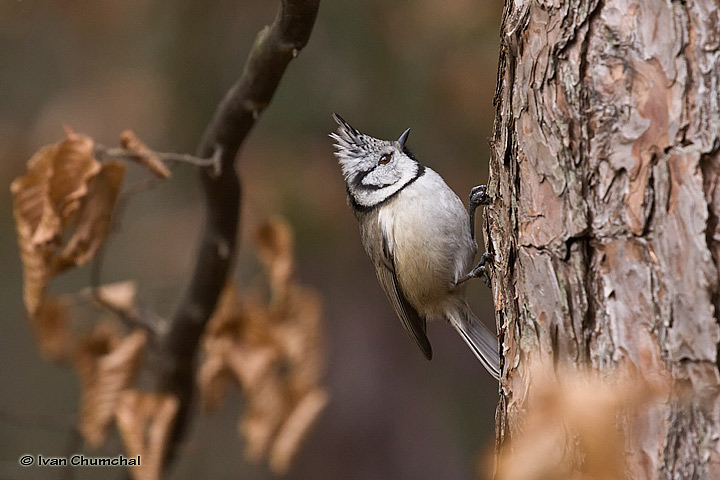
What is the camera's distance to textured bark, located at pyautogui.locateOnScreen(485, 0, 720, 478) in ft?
4.79

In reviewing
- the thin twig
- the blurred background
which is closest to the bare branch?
the thin twig

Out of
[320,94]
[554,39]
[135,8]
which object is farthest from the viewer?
[135,8]

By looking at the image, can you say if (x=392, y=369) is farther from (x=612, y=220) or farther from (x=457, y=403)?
(x=612, y=220)

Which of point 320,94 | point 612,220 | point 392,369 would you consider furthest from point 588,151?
point 392,369

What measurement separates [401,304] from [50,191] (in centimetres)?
150

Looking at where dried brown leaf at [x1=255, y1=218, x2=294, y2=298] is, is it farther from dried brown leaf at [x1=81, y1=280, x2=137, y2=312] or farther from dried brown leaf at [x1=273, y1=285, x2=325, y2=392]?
dried brown leaf at [x1=81, y1=280, x2=137, y2=312]

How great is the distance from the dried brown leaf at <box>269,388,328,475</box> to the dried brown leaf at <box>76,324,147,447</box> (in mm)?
682

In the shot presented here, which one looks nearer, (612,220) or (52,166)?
(612,220)

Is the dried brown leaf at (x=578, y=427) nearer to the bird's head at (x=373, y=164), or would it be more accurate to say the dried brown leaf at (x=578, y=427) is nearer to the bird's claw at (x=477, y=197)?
the bird's claw at (x=477, y=197)

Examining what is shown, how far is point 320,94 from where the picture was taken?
4.96 metres

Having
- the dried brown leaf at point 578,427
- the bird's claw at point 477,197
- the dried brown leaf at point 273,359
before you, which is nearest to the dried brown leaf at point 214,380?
the dried brown leaf at point 273,359

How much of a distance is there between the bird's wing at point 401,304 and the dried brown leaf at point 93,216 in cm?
115

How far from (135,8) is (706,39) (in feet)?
15.4

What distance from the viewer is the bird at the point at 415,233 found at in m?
3.05
